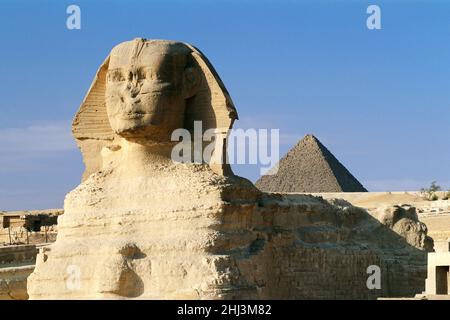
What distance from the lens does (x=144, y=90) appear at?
22.2 m

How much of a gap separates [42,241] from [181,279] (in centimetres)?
1896

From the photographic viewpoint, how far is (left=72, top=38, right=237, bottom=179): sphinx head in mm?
22234

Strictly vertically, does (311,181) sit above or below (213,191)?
above

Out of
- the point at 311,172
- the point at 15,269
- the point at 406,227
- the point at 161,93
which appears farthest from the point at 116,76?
the point at 311,172

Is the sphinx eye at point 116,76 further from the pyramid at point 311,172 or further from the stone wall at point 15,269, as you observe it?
the pyramid at point 311,172

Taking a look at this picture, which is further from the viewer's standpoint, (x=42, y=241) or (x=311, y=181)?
(x=311, y=181)

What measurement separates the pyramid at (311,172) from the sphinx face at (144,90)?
121 ft

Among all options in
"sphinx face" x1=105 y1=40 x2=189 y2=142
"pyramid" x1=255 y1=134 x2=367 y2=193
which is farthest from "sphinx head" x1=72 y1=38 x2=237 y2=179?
"pyramid" x1=255 y1=134 x2=367 y2=193

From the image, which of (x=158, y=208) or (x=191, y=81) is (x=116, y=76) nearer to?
(x=191, y=81)

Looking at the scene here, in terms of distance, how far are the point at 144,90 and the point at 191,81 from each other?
116 cm
